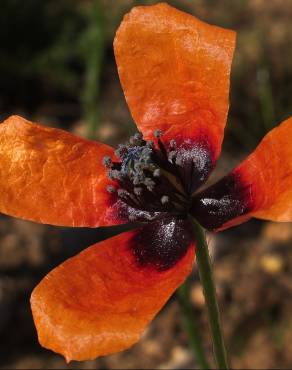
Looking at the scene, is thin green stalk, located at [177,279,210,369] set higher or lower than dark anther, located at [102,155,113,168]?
lower

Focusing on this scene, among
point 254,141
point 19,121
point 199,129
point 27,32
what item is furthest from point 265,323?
point 27,32

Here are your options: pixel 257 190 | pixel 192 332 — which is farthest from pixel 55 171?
pixel 192 332

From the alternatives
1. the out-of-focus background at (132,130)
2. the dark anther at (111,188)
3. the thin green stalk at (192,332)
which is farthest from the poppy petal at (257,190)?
the out-of-focus background at (132,130)

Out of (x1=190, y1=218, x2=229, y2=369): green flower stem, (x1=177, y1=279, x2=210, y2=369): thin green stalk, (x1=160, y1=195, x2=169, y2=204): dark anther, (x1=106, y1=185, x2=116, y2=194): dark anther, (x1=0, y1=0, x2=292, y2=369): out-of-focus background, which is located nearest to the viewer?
(x1=190, y1=218, x2=229, y2=369): green flower stem

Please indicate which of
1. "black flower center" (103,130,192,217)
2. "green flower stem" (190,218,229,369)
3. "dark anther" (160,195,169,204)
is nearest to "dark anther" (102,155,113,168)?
"black flower center" (103,130,192,217)

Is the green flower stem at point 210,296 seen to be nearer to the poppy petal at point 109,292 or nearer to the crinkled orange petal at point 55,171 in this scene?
the poppy petal at point 109,292

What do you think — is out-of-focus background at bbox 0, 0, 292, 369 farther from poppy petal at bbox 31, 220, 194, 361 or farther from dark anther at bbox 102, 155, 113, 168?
poppy petal at bbox 31, 220, 194, 361
